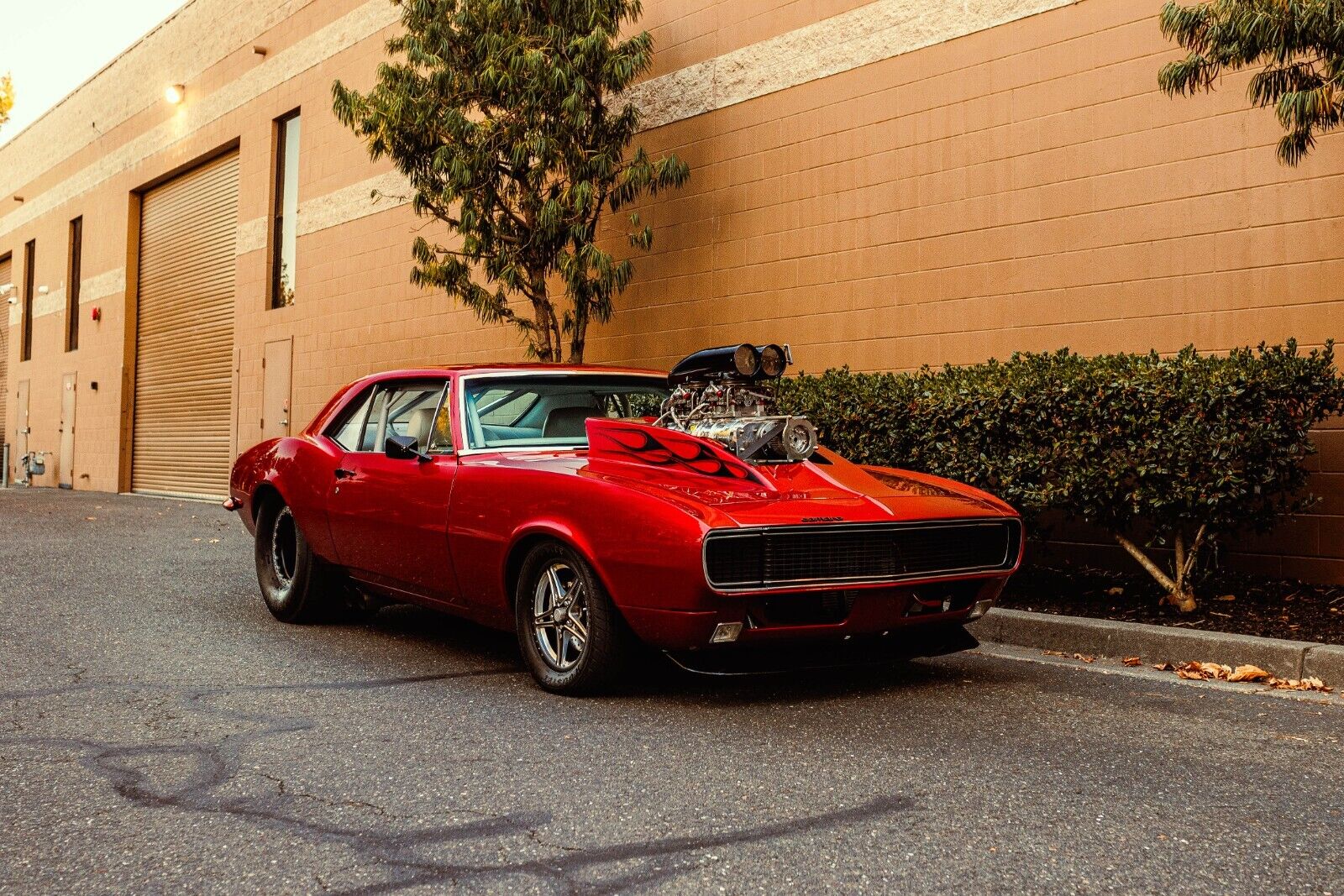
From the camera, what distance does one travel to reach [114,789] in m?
3.42

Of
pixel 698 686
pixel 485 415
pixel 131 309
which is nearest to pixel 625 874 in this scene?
pixel 698 686

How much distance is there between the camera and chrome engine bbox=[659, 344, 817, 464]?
4.80 metres

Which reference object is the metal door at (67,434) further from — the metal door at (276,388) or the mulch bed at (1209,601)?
the mulch bed at (1209,601)

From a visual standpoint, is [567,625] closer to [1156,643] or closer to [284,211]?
[1156,643]

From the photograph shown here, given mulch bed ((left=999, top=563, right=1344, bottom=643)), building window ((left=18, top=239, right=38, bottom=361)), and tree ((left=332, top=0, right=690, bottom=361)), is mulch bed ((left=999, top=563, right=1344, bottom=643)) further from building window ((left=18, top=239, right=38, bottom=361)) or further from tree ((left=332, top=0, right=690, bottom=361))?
building window ((left=18, top=239, right=38, bottom=361))

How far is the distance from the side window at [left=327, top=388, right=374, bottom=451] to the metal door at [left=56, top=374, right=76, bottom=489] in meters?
22.0

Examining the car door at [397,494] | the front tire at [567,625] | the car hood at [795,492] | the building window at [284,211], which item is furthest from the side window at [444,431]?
the building window at [284,211]

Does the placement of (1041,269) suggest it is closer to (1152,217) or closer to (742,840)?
(1152,217)

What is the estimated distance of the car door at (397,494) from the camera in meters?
5.27

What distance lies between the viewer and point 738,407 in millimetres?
5262

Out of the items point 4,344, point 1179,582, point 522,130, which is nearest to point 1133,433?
point 1179,582

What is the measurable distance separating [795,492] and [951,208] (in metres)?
5.34

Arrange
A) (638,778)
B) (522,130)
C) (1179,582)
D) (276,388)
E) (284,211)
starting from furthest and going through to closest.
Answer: (284,211) → (276,388) → (522,130) → (1179,582) → (638,778)

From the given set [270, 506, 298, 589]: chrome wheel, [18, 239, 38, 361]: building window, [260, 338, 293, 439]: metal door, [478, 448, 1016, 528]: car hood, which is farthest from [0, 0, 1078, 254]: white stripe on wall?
[18, 239, 38, 361]: building window
